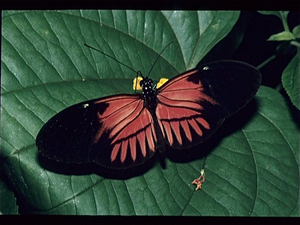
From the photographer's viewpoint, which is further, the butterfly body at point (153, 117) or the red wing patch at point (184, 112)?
the red wing patch at point (184, 112)

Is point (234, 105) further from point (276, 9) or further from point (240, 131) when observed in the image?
point (276, 9)

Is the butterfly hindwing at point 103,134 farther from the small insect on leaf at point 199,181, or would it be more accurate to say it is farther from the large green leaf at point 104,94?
the small insect on leaf at point 199,181

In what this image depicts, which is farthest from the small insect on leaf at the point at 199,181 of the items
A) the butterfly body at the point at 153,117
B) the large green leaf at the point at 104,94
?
the butterfly body at the point at 153,117

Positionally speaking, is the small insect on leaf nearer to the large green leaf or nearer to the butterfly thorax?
the large green leaf

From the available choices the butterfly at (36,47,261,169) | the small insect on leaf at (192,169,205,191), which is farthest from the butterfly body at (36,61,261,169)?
the small insect on leaf at (192,169,205,191)

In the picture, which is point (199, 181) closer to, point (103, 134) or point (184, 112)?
point (184, 112)

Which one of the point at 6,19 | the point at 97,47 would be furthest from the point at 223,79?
the point at 6,19

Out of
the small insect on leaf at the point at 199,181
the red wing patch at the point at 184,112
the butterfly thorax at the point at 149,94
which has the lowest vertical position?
the small insect on leaf at the point at 199,181
